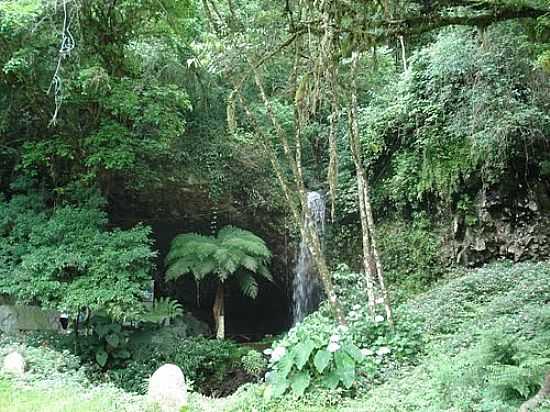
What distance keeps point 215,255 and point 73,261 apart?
270cm

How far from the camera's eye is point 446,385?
3.65 meters

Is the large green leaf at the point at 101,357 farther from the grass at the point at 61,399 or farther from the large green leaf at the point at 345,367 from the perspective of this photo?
the large green leaf at the point at 345,367

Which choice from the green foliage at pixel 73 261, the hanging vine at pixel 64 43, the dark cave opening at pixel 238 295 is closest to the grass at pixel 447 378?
the green foliage at pixel 73 261

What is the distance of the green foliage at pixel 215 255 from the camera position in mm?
9492

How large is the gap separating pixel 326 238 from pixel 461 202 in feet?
10.1

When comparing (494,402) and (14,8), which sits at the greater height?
(14,8)

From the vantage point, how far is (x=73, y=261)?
292 inches

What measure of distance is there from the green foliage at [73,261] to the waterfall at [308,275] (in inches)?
168

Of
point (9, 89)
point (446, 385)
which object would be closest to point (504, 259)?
point (446, 385)

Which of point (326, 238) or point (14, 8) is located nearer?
point (14, 8)

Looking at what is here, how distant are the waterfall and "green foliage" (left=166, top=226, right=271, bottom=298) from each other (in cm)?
136

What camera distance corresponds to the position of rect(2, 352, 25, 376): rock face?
5395 mm

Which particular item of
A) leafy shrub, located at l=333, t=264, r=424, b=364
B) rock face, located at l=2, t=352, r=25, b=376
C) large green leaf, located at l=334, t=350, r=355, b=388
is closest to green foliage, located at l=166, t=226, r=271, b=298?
rock face, located at l=2, t=352, r=25, b=376

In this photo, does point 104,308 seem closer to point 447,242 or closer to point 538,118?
point 447,242
